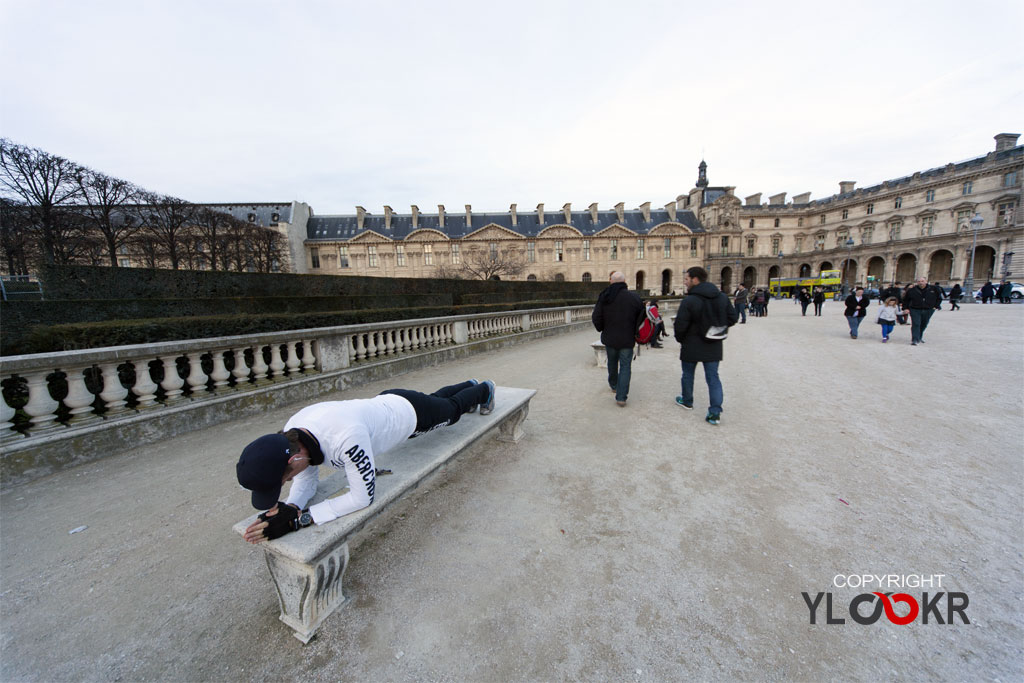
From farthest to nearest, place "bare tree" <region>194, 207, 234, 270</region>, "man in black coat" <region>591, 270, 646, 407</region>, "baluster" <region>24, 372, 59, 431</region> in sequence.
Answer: "bare tree" <region>194, 207, 234, 270</region>, "man in black coat" <region>591, 270, 646, 407</region>, "baluster" <region>24, 372, 59, 431</region>

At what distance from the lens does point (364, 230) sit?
52406 mm

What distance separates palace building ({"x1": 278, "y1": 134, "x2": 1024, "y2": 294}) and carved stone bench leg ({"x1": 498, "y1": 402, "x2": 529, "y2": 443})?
133 feet

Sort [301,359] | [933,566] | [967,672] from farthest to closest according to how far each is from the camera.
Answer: [301,359]
[933,566]
[967,672]

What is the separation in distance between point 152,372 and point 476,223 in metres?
54.6

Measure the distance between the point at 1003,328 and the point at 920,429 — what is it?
45.3ft

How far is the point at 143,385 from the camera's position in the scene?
13.2 ft

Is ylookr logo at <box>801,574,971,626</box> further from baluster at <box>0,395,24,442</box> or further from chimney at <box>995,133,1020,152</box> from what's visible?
chimney at <box>995,133,1020,152</box>

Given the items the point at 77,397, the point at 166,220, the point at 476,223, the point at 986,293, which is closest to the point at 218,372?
the point at 77,397

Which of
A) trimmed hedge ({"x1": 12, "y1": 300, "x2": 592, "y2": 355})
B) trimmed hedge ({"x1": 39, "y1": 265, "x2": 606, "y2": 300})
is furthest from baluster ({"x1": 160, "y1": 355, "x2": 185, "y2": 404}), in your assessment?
trimmed hedge ({"x1": 39, "y1": 265, "x2": 606, "y2": 300})

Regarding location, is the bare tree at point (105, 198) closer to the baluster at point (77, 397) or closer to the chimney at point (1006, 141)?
the baluster at point (77, 397)

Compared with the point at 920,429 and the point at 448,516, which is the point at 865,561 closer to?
the point at 448,516

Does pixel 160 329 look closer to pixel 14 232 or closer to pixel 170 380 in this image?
pixel 170 380

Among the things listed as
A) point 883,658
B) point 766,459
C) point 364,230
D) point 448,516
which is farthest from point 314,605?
point 364,230

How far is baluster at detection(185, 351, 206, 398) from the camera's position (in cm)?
446
